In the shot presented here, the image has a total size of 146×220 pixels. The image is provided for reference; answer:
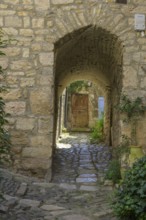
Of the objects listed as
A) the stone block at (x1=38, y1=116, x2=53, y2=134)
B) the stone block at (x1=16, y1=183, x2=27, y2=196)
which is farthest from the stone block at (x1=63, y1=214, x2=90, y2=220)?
the stone block at (x1=38, y1=116, x2=53, y2=134)

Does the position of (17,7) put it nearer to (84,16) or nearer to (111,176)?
(84,16)

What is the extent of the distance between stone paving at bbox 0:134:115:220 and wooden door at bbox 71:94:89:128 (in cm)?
1014

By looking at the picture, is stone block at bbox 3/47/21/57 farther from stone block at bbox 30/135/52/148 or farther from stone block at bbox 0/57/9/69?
stone block at bbox 30/135/52/148

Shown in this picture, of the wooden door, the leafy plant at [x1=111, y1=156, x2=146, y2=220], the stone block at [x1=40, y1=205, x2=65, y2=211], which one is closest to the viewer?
the leafy plant at [x1=111, y1=156, x2=146, y2=220]

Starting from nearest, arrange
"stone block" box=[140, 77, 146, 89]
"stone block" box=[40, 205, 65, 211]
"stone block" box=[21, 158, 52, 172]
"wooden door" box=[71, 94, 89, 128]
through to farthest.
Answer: "stone block" box=[40, 205, 65, 211] < "stone block" box=[21, 158, 52, 172] < "stone block" box=[140, 77, 146, 89] < "wooden door" box=[71, 94, 89, 128]

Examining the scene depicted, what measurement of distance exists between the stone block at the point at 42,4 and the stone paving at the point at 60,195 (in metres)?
2.43

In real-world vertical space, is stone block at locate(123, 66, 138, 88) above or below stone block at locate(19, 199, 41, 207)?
above

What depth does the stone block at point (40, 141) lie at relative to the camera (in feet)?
17.7

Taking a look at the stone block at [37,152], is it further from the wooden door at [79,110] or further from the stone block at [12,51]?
the wooden door at [79,110]

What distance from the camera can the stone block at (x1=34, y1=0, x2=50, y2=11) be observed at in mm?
5500

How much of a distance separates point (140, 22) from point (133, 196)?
314cm

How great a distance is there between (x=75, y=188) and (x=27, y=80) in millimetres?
1714

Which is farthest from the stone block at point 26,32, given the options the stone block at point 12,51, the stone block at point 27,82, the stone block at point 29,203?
the stone block at point 29,203

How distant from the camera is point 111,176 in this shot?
5352 millimetres
